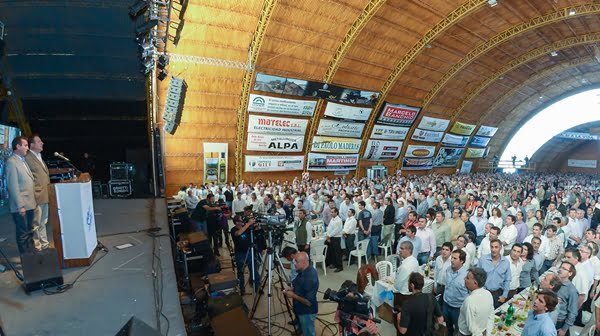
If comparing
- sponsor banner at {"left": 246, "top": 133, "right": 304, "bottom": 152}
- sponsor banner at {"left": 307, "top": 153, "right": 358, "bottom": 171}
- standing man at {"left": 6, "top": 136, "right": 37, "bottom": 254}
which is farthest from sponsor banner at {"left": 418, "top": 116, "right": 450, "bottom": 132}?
standing man at {"left": 6, "top": 136, "right": 37, "bottom": 254}

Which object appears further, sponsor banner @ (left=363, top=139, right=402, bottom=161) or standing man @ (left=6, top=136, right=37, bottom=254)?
sponsor banner @ (left=363, top=139, right=402, bottom=161)

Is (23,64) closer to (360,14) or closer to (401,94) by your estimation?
(360,14)

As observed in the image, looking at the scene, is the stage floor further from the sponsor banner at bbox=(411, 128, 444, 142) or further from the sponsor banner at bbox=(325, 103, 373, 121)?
the sponsor banner at bbox=(411, 128, 444, 142)

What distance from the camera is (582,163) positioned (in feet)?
127

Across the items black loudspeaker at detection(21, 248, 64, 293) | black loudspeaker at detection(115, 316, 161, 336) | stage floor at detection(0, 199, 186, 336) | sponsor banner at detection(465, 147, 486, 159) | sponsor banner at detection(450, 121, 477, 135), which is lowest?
stage floor at detection(0, 199, 186, 336)

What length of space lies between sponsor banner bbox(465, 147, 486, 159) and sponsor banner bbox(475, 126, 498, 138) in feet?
5.27

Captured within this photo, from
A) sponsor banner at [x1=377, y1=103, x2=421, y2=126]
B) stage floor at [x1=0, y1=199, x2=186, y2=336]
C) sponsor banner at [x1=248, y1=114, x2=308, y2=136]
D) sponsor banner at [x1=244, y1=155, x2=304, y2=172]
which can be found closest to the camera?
stage floor at [x1=0, y1=199, x2=186, y2=336]

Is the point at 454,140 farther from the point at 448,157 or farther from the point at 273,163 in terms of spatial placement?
the point at 273,163

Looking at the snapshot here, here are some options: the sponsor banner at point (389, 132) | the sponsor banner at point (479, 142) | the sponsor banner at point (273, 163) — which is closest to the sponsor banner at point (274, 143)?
the sponsor banner at point (273, 163)

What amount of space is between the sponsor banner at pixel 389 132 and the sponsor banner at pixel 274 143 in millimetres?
5858

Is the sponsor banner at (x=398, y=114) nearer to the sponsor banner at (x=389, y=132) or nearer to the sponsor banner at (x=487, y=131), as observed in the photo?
the sponsor banner at (x=389, y=132)

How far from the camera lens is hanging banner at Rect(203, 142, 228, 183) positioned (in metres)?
17.0

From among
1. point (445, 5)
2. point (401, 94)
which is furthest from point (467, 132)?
point (445, 5)

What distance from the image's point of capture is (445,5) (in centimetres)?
1645
